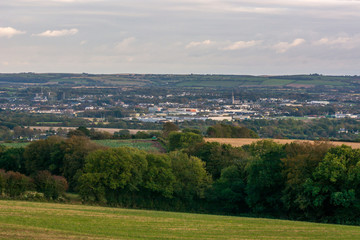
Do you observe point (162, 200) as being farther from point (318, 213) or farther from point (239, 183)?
point (318, 213)

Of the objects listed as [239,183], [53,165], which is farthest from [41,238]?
[53,165]

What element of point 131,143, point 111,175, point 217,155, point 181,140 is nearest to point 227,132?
point 131,143

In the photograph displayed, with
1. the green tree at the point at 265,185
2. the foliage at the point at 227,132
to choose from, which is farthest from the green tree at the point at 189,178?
the foliage at the point at 227,132

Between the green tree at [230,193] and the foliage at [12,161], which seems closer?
the green tree at [230,193]

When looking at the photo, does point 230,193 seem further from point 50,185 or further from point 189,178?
point 50,185

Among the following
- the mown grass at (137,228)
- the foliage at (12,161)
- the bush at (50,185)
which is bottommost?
the foliage at (12,161)

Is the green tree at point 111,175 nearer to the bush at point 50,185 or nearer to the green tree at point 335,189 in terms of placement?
the bush at point 50,185

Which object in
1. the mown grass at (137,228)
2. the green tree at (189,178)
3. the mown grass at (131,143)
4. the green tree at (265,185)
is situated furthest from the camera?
the mown grass at (131,143)

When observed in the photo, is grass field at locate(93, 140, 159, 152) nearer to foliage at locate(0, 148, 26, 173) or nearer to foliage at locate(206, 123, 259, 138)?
foliage at locate(206, 123, 259, 138)

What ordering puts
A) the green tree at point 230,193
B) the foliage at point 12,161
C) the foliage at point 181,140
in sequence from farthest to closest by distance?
the foliage at point 181,140 < the foliage at point 12,161 < the green tree at point 230,193
